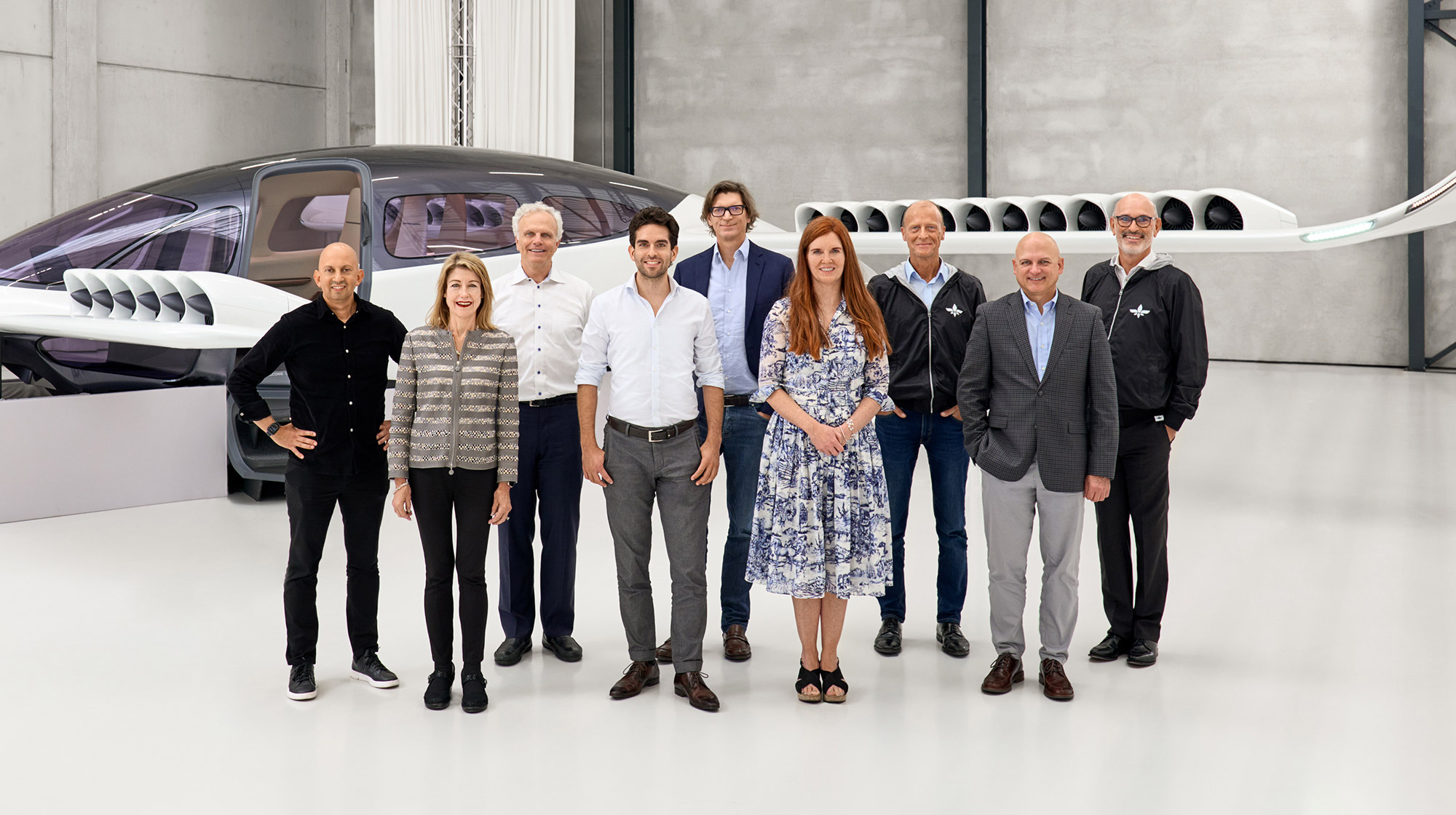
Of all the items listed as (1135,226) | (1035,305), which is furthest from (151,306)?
(1135,226)

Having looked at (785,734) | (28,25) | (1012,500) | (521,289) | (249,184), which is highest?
(28,25)

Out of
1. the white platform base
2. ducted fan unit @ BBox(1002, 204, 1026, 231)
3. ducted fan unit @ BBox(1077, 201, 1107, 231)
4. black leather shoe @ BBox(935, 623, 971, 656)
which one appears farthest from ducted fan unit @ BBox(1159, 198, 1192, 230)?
the white platform base

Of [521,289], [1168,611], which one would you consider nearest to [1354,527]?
[1168,611]

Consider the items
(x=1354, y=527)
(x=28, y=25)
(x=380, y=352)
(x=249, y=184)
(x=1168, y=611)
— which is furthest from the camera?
(x=28, y=25)

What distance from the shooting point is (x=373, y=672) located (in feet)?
11.7

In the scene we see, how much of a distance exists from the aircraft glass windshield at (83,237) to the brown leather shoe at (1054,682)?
18.4 ft

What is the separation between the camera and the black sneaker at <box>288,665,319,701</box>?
136 inches

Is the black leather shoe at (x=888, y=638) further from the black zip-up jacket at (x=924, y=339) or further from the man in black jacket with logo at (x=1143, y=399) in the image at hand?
Result: the black zip-up jacket at (x=924, y=339)

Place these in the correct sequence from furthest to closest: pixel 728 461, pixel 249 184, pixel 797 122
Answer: pixel 797 122, pixel 249 184, pixel 728 461

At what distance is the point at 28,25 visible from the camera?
1346 centimetres

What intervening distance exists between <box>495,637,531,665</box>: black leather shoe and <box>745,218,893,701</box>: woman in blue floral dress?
98cm

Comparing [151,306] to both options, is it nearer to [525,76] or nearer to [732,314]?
[732,314]

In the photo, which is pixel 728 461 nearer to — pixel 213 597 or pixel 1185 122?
pixel 213 597

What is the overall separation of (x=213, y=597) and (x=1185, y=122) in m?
13.3
